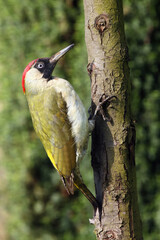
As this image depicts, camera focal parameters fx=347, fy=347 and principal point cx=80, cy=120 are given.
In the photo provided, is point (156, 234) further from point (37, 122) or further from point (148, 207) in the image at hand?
point (37, 122)

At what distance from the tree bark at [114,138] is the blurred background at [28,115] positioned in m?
1.81

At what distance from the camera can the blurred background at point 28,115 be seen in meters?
4.39

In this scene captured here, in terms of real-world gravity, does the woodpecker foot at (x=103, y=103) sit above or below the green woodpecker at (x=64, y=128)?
above

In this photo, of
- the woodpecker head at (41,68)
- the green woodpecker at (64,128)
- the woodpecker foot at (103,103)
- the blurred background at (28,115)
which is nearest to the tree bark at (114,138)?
the woodpecker foot at (103,103)

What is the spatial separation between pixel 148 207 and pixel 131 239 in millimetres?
2084

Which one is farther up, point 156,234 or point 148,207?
point 148,207

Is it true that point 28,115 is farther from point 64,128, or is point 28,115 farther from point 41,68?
point 64,128

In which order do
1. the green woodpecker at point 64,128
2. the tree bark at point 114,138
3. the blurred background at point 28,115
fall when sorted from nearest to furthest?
the tree bark at point 114,138 < the green woodpecker at point 64,128 < the blurred background at point 28,115

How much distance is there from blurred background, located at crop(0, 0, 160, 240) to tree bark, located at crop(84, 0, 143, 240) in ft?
5.94

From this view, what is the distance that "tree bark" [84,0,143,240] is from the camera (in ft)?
8.06

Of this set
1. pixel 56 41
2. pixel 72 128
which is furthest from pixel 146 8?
pixel 72 128

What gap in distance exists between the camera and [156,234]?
448cm

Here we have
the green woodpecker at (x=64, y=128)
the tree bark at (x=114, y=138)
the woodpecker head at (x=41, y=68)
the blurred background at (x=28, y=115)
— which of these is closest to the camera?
the tree bark at (x=114, y=138)

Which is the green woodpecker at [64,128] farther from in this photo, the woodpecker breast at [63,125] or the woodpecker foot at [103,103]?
the woodpecker foot at [103,103]
